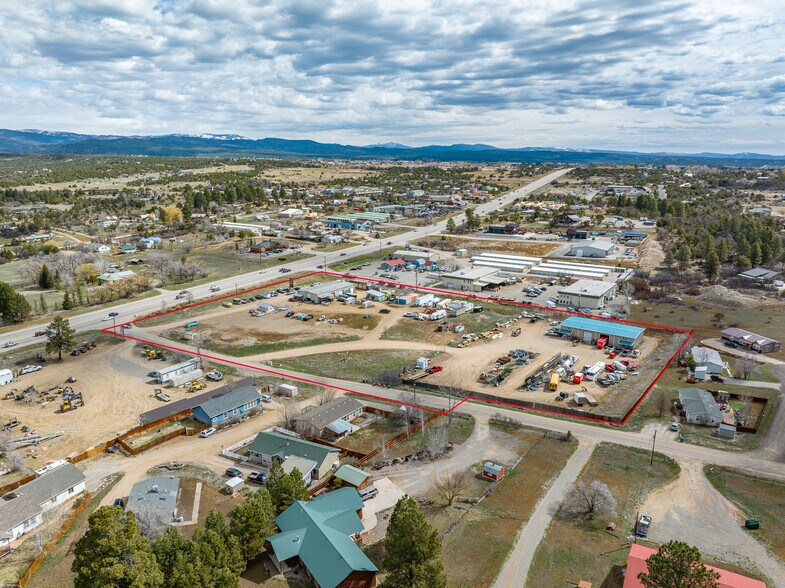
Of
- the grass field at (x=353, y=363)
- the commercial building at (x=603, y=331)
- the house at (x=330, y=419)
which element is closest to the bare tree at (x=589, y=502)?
the house at (x=330, y=419)

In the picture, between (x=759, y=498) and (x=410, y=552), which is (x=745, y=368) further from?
(x=410, y=552)

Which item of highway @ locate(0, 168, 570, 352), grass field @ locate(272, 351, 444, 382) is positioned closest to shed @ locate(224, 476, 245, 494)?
grass field @ locate(272, 351, 444, 382)

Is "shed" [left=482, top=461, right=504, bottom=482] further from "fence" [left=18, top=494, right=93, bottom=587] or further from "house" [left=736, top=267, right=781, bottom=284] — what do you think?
"house" [left=736, top=267, right=781, bottom=284]

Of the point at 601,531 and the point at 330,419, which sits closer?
the point at 601,531

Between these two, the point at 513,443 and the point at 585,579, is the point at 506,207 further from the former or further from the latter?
the point at 585,579

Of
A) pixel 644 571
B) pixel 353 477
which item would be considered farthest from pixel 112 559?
pixel 644 571

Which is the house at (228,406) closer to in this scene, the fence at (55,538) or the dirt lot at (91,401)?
the dirt lot at (91,401)
